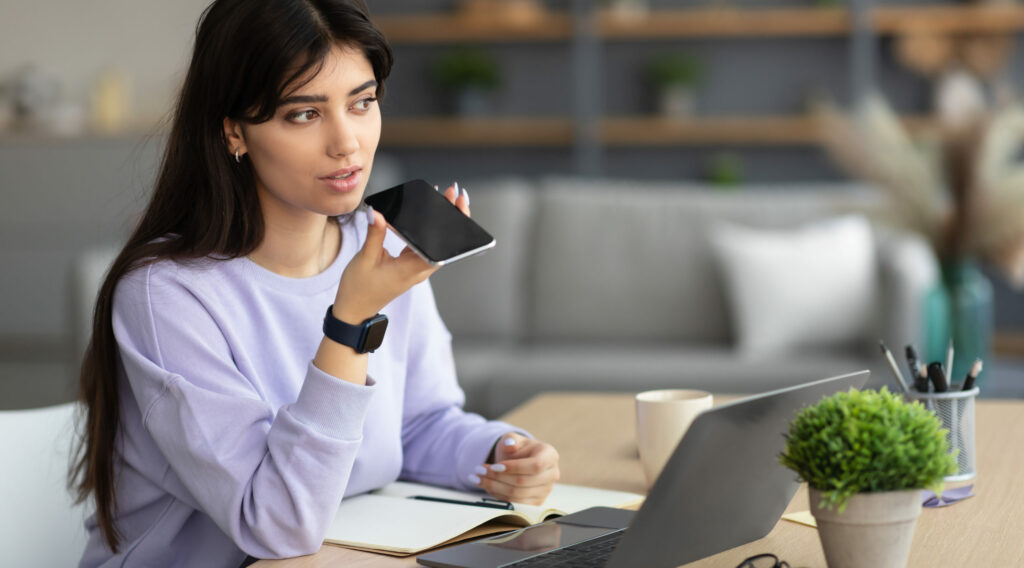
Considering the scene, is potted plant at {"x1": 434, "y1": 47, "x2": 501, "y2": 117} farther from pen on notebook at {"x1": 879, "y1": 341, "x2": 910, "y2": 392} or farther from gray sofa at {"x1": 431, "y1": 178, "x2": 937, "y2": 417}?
pen on notebook at {"x1": 879, "y1": 341, "x2": 910, "y2": 392}

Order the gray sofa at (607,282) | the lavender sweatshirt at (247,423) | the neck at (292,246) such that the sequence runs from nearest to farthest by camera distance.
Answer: the lavender sweatshirt at (247,423) → the neck at (292,246) → the gray sofa at (607,282)

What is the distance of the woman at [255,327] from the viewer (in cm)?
99

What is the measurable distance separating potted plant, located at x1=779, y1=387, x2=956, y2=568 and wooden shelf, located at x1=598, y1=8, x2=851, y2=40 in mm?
4943

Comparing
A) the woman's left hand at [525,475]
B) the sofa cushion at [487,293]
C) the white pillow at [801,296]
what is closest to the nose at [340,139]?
the woman's left hand at [525,475]

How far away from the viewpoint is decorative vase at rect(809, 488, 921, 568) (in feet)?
2.61

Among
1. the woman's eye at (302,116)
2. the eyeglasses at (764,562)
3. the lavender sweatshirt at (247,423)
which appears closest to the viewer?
the eyeglasses at (764,562)

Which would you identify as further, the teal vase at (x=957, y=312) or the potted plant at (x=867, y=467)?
the teal vase at (x=957, y=312)

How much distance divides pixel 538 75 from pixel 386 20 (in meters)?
0.83

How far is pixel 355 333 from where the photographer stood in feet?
3.23

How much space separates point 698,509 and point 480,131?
5.06m

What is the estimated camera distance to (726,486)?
86cm

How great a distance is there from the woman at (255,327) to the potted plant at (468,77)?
458 cm

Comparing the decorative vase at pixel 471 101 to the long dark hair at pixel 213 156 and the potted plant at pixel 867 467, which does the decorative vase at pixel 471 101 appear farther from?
the potted plant at pixel 867 467

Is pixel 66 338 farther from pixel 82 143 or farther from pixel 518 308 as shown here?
pixel 518 308
